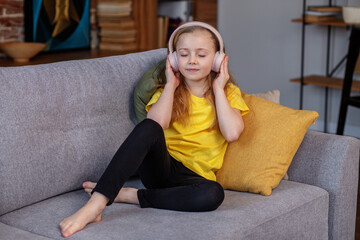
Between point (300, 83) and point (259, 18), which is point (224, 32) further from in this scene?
point (300, 83)

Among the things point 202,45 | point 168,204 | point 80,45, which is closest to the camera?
point 168,204

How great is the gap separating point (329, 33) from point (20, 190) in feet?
10.7

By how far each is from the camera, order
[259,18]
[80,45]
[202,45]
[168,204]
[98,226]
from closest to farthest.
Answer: [98,226], [168,204], [202,45], [80,45], [259,18]

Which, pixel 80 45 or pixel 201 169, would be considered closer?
pixel 201 169

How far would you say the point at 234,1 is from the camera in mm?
5047

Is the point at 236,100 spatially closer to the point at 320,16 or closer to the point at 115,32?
the point at 115,32

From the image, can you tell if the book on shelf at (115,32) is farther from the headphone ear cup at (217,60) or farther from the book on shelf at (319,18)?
the headphone ear cup at (217,60)

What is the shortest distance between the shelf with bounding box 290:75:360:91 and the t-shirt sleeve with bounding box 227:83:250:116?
2172 mm

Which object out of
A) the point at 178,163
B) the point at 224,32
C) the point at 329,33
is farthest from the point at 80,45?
the point at 178,163

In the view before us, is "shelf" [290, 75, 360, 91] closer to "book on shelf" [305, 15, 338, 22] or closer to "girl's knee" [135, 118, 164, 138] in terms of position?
"book on shelf" [305, 15, 338, 22]

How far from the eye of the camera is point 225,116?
2.08 metres

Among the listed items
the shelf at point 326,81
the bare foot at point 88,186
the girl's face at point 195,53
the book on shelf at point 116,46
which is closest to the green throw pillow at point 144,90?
the girl's face at point 195,53

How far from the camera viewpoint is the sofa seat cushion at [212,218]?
5.49 feet

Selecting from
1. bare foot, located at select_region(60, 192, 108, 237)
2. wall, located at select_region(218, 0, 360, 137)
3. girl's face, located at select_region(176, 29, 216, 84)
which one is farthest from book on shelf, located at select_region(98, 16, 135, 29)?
bare foot, located at select_region(60, 192, 108, 237)
